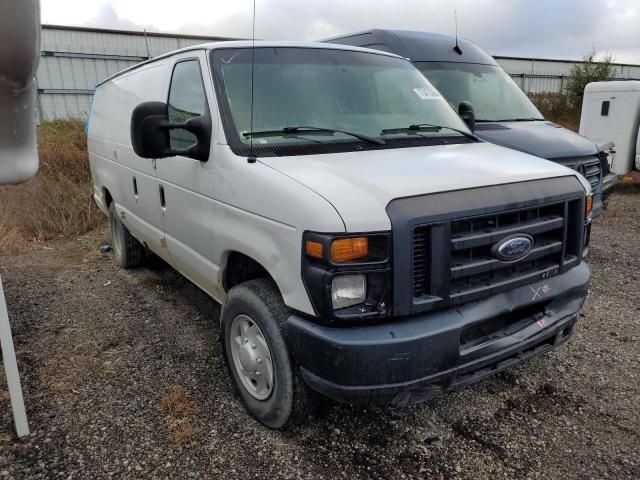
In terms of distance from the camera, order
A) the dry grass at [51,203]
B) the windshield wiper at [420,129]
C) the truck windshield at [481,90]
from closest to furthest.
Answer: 1. the windshield wiper at [420,129]
2. the truck windshield at [481,90]
3. the dry grass at [51,203]

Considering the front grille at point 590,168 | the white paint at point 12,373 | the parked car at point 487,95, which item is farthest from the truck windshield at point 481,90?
the white paint at point 12,373

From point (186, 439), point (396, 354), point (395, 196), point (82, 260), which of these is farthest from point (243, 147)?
point (82, 260)

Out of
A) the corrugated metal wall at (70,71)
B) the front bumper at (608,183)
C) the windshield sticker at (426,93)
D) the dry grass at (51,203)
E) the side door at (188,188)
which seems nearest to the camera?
the side door at (188,188)

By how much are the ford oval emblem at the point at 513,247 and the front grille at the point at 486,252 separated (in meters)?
0.02

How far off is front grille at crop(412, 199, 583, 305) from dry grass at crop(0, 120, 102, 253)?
21.0 ft

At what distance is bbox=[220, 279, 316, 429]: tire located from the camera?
8.41 ft

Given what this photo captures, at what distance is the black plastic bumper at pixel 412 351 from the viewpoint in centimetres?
225

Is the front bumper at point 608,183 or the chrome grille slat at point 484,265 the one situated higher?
the chrome grille slat at point 484,265

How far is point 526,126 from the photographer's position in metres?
6.16

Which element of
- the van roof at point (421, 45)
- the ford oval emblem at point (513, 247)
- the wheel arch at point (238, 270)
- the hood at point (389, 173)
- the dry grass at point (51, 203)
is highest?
the van roof at point (421, 45)

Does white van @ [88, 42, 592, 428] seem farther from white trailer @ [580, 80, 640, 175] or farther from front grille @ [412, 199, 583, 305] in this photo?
white trailer @ [580, 80, 640, 175]

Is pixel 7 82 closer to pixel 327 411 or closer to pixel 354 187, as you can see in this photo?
pixel 354 187

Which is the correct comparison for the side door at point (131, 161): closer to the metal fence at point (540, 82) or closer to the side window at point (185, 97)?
the side window at point (185, 97)

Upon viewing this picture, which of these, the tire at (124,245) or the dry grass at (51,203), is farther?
the dry grass at (51,203)
